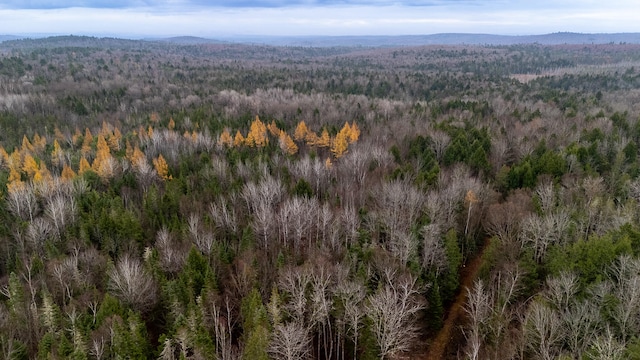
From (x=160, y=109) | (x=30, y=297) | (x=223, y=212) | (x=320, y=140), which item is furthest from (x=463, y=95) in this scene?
(x=30, y=297)

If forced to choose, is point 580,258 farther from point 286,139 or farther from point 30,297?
point 286,139

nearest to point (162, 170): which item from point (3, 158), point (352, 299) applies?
point (3, 158)

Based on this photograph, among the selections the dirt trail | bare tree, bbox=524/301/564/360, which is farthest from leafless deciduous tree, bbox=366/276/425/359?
the dirt trail

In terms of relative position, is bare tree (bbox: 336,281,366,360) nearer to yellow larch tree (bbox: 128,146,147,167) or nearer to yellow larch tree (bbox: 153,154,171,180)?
yellow larch tree (bbox: 153,154,171,180)

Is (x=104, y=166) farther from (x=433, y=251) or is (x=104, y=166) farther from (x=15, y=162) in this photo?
(x=433, y=251)

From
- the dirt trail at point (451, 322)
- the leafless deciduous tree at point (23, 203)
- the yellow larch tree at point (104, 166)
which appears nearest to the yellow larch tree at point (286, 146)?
the yellow larch tree at point (104, 166)

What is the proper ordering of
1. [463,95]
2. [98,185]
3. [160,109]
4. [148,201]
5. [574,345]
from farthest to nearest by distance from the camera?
[463,95]
[160,109]
[98,185]
[148,201]
[574,345]

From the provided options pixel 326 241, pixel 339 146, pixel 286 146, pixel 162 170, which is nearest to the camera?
A: pixel 326 241
